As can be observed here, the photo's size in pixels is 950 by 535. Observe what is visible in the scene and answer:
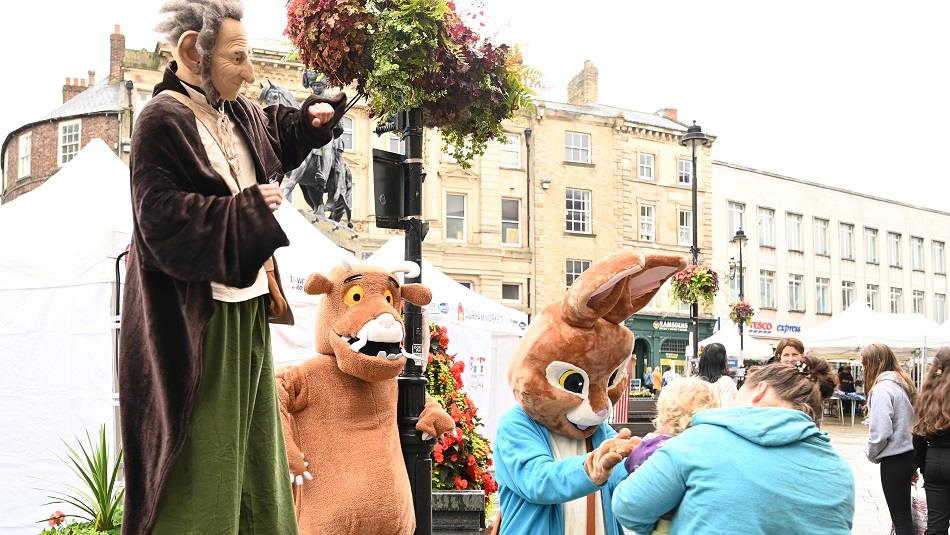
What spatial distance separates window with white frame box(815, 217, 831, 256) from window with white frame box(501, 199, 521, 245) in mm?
17742

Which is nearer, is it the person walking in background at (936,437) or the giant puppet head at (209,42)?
the giant puppet head at (209,42)

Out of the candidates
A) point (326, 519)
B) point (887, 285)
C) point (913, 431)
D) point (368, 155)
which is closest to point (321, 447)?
point (326, 519)

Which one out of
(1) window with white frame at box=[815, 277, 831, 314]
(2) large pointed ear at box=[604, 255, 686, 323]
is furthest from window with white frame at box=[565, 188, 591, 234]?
(2) large pointed ear at box=[604, 255, 686, 323]

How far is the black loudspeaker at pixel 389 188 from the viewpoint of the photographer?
5668 millimetres

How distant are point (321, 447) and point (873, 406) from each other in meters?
4.55

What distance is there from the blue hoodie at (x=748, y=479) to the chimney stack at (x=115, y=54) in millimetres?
31553

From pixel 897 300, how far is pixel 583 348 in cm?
5019

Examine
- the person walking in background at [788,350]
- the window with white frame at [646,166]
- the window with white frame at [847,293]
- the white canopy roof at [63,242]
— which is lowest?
the person walking in background at [788,350]

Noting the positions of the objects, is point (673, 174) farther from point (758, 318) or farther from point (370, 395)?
point (370, 395)

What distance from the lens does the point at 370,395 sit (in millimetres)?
4785

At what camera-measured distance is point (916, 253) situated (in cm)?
4950

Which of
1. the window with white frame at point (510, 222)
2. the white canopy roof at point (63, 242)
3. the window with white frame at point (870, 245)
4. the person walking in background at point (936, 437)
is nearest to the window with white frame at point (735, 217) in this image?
the window with white frame at point (870, 245)

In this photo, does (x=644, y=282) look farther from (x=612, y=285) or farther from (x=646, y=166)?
(x=646, y=166)

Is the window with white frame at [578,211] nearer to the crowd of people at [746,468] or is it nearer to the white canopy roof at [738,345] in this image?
the white canopy roof at [738,345]
